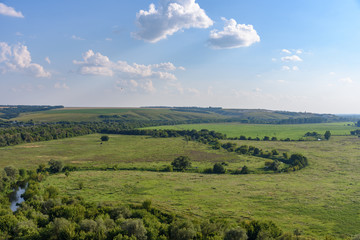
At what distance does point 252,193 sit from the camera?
6675cm

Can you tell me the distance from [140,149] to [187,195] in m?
80.4

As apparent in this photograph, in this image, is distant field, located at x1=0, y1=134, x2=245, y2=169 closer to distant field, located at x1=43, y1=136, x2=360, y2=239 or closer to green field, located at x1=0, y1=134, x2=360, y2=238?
green field, located at x1=0, y1=134, x2=360, y2=238

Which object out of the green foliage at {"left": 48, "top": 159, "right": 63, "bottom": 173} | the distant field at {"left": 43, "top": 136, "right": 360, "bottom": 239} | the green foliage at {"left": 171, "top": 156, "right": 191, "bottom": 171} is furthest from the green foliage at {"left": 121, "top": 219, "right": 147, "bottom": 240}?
the green foliage at {"left": 48, "top": 159, "right": 63, "bottom": 173}

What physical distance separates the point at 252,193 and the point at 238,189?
481cm

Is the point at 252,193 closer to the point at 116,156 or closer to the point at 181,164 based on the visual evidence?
the point at 181,164

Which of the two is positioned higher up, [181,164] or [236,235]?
[236,235]

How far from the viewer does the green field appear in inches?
2048

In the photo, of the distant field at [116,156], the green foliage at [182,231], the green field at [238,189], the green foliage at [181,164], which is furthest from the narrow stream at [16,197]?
the green foliage at [181,164]

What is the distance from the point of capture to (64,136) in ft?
616

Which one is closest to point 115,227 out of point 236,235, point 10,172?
point 236,235

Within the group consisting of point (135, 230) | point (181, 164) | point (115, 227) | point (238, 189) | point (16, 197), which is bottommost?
point (16, 197)

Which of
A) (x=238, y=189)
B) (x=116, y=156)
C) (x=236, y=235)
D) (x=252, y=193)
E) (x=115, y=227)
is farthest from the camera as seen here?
(x=116, y=156)

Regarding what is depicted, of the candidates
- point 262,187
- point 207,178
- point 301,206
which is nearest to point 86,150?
point 207,178

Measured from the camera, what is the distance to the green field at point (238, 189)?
52031 millimetres
